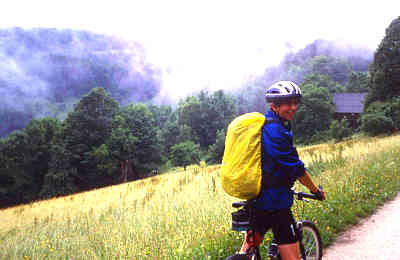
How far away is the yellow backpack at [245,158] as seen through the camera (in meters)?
2.23

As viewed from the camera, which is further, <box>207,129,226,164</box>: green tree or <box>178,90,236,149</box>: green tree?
<box>178,90,236,149</box>: green tree

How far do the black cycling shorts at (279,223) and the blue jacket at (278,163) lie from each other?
0.26 ft

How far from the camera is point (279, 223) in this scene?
235 cm

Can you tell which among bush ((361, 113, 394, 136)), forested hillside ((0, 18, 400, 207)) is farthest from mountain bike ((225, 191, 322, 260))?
bush ((361, 113, 394, 136))

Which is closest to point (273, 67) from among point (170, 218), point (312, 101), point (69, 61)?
point (312, 101)

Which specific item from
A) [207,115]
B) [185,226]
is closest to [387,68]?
[185,226]

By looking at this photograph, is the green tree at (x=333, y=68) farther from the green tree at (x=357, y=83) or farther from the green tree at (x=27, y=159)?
the green tree at (x=27, y=159)

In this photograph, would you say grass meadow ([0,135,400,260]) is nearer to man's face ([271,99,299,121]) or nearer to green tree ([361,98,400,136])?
man's face ([271,99,299,121])

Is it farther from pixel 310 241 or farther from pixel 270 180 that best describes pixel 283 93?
pixel 310 241

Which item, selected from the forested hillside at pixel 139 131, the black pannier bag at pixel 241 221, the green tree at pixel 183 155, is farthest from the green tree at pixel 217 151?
the black pannier bag at pixel 241 221

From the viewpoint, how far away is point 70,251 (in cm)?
454

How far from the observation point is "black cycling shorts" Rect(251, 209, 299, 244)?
2.35 meters

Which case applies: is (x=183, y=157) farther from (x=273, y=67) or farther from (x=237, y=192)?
(x=273, y=67)

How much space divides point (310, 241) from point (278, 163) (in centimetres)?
144
